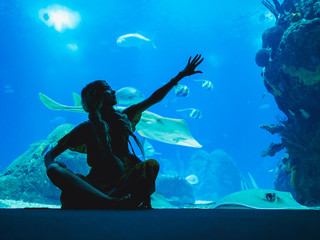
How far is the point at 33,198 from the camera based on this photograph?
26.9 feet

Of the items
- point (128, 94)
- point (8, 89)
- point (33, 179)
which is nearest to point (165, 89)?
point (128, 94)

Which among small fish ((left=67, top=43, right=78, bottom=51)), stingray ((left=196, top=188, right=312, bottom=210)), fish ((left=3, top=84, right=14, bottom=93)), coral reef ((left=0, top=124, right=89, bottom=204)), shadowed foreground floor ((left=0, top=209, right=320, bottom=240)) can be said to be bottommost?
shadowed foreground floor ((left=0, top=209, right=320, bottom=240))

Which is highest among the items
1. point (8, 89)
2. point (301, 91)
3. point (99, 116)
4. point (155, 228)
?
point (8, 89)

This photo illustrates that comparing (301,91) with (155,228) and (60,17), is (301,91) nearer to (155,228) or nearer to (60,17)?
(155,228)

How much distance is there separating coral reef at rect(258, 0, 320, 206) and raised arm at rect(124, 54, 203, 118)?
18.2 feet

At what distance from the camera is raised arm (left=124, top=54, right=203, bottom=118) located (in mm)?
2285

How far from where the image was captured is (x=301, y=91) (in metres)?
6.66

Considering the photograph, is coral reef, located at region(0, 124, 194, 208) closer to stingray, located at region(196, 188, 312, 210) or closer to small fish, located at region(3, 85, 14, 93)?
stingray, located at region(196, 188, 312, 210)

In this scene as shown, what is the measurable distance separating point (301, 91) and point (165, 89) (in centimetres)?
595

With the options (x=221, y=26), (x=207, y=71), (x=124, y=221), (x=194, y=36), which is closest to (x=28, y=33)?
(x=194, y=36)

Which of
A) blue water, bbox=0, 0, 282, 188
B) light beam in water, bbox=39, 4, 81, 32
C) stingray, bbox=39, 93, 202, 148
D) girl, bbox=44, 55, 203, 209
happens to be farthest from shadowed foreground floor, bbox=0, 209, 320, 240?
light beam in water, bbox=39, 4, 81, 32

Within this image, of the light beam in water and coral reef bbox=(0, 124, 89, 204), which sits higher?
the light beam in water

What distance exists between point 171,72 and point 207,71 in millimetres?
7045

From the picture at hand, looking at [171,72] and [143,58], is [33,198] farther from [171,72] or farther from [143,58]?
[171,72]
